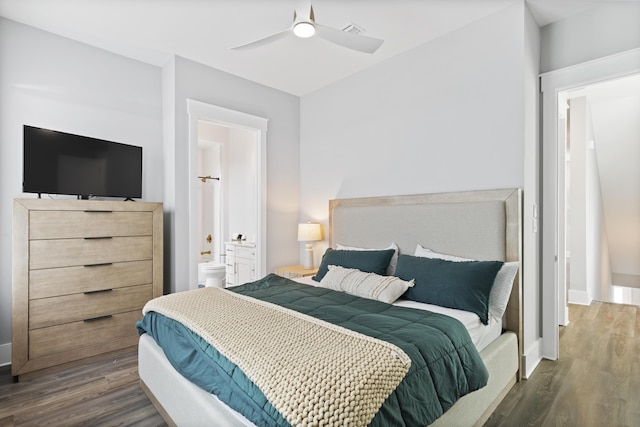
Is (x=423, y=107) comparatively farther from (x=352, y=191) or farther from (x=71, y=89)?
(x=71, y=89)

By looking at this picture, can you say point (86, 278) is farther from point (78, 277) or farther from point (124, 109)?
point (124, 109)

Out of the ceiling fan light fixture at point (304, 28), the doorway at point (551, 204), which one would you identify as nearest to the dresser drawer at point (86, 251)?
the ceiling fan light fixture at point (304, 28)

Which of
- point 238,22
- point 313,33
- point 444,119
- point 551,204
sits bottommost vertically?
point 551,204

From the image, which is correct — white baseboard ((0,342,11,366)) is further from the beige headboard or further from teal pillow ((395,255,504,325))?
teal pillow ((395,255,504,325))

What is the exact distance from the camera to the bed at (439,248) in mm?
1677

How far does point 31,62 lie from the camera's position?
9.27 feet

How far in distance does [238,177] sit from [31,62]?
294 cm

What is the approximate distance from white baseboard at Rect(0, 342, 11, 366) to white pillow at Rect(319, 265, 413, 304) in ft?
8.67

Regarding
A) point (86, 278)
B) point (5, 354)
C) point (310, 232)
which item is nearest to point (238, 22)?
point (310, 232)

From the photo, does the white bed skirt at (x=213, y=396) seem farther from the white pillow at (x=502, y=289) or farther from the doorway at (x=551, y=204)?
the doorway at (x=551, y=204)

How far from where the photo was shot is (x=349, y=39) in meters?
2.20

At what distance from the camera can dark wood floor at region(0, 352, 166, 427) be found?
1984 mm

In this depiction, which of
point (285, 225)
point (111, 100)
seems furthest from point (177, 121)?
point (285, 225)

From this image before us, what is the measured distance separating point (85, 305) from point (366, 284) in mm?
2349
